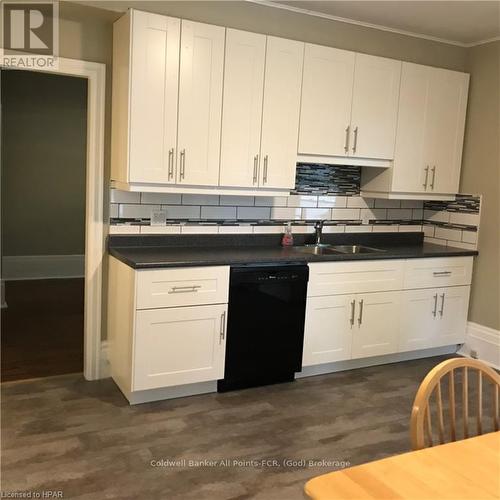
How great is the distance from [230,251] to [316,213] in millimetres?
924

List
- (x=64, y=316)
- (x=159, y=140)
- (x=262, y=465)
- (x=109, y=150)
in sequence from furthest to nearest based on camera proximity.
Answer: (x=64, y=316), (x=109, y=150), (x=159, y=140), (x=262, y=465)

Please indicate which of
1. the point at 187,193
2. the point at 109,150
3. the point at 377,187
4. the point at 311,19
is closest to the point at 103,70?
the point at 109,150

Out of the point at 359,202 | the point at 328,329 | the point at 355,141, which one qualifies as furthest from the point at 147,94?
the point at 359,202

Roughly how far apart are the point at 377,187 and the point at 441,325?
117cm

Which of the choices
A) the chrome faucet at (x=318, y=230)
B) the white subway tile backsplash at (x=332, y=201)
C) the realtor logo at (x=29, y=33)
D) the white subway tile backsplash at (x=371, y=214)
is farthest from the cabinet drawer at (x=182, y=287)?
the white subway tile backsplash at (x=371, y=214)

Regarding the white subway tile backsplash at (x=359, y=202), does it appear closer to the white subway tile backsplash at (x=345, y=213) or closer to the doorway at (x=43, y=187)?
the white subway tile backsplash at (x=345, y=213)

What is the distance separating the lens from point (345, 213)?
449cm

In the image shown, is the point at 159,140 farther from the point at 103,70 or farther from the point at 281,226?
the point at 281,226

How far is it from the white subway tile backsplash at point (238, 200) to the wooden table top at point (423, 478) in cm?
275

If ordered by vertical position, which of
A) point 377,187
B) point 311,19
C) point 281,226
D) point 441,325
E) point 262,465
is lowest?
point 262,465

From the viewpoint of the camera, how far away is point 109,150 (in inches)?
141

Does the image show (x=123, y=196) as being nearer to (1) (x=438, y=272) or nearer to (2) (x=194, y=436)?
(2) (x=194, y=436)

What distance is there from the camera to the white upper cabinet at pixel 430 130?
4.20 meters

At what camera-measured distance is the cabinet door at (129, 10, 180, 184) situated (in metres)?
3.21
